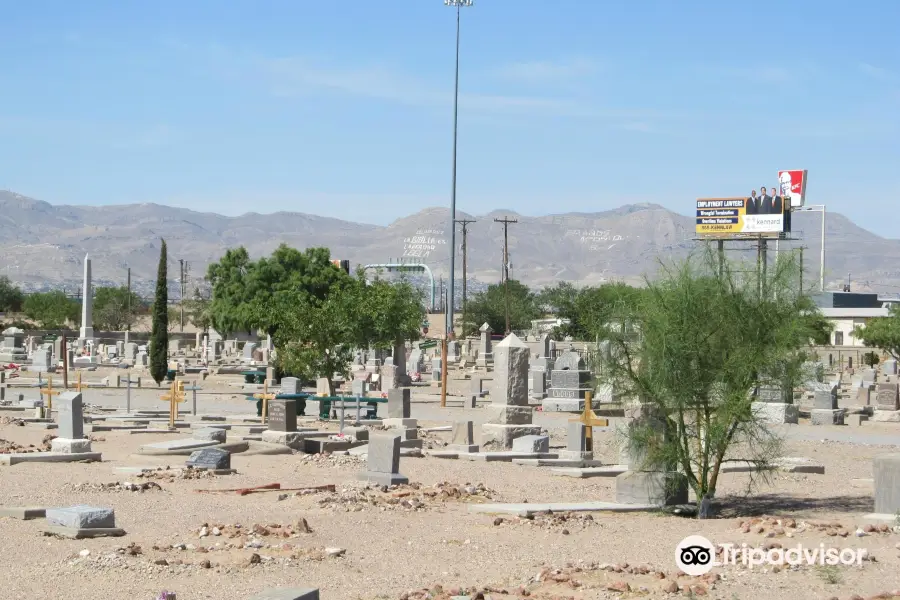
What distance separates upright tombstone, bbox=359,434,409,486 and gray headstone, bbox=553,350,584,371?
21.5 meters

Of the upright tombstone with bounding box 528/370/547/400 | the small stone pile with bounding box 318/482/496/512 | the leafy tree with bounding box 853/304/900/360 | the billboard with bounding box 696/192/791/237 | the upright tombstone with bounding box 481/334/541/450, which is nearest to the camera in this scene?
the small stone pile with bounding box 318/482/496/512

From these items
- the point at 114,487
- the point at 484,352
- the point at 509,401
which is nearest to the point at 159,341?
the point at 484,352

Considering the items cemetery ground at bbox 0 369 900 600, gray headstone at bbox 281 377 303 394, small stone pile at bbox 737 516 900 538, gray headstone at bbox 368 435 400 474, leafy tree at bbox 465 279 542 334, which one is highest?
leafy tree at bbox 465 279 542 334

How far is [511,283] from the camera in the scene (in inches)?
4318

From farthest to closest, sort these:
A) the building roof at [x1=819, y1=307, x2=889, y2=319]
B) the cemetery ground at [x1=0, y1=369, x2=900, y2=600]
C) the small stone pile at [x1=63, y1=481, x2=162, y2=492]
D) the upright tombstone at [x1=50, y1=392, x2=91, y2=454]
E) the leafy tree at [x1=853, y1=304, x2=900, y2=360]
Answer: the building roof at [x1=819, y1=307, x2=889, y2=319], the leafy tree at [x1=853, y1=304, x2=900, y2=360], the upright tombstone at [x1=50, y1=392, x2=91, y2=454], the small stone pile at [x1=63, y1=481, x2=162, y2=492], the cemetery ground at [x1=0, y1=369, x2=900, y2=600]

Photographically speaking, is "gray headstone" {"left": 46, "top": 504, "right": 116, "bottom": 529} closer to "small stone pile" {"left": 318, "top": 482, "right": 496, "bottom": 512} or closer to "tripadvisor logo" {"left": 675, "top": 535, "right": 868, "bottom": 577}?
"small stone pile" {"left": 318, "top": 482, "right": 496, "bottom": 512}

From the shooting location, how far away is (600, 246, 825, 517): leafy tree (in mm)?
16859

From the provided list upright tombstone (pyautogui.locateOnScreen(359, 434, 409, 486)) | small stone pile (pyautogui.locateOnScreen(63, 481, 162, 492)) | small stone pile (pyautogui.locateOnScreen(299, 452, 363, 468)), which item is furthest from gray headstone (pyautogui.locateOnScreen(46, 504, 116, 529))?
small stone pile (pyautogui.locateOnScreen(299, 452, 363, 468))

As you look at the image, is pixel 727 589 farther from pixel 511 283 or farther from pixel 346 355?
pixel 511 283

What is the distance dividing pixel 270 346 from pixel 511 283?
48.0 metres

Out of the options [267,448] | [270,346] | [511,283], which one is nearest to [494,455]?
[267,448]

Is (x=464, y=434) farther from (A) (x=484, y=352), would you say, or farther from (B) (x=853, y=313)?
(B) (x=853, y=313)

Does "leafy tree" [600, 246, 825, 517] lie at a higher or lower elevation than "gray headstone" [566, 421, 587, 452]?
higher

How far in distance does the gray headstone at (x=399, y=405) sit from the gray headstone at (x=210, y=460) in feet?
29.8
